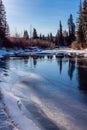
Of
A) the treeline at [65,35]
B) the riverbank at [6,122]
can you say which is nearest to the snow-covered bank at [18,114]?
the riverbank at [6,122]

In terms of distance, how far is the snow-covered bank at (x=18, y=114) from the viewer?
7.80 meters

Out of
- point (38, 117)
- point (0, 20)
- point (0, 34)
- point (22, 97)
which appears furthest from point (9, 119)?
point (0, 20)

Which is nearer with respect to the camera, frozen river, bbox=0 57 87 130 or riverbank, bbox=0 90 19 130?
riverbank, bbox=0 90 19 130

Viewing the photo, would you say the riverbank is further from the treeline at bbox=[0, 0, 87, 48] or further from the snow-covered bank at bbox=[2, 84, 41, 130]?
the treeline at bbox=[0, 0, 87, 48]

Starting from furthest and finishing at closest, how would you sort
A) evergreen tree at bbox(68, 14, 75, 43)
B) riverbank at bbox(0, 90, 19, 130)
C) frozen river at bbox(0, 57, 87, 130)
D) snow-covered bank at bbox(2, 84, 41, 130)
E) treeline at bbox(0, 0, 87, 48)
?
evergreen tree at bbox(68, 14, 75, 43) < treeline at bbox(0, 0, 87, 48) < frozen river at bbox(0, 57, 87, 130) < snow-covered bank at bbox(2, 84, 41, 130) < riverbank at bbox(0, 90, 19, 130)

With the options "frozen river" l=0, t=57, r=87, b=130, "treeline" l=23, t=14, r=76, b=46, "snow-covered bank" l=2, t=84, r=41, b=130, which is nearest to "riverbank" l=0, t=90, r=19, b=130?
"snow-covered bank" l=2, t=84, r=41, b=130

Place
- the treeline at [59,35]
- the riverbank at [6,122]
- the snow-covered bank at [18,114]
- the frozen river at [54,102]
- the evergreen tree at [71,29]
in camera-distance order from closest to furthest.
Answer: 1. the riverbank at [6,122]
2. the snow-covered bank at [18,114]
3. the frozen river at [54,102]
4. the treeline at [59,35]
5. the evergreen tree at [71,29]

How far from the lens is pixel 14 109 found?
9531mm

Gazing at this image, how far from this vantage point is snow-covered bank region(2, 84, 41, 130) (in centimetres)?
780

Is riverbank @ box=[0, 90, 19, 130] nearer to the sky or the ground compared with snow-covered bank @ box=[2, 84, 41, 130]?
nearer to the sky

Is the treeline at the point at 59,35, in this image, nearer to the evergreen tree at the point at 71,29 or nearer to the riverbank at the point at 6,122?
the evergreen tree at the point at 71,29

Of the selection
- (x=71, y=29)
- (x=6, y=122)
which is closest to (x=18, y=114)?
(x=6, y=122)

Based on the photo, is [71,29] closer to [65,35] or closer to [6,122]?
[65,35]

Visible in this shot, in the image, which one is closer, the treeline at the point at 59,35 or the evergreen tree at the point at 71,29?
the treeline at the point at 59,35
